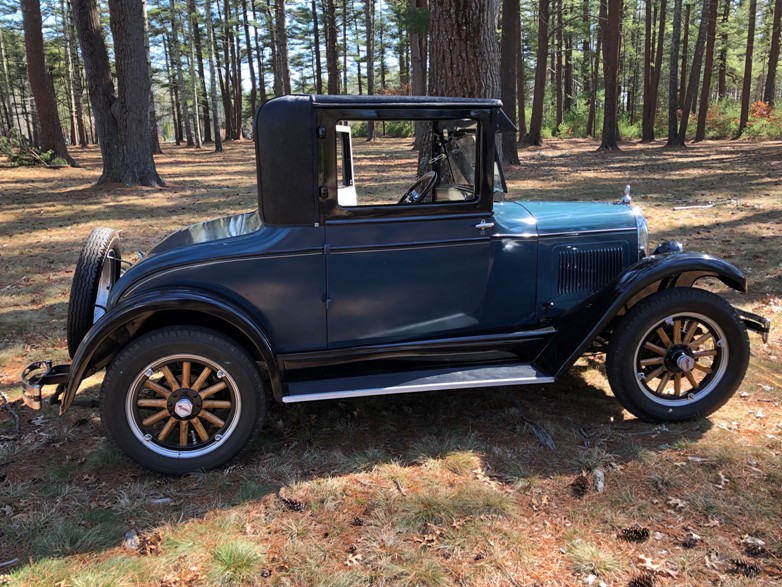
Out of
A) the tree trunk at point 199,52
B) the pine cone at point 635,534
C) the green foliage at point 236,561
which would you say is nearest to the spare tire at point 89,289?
the green foliage at point 236,561

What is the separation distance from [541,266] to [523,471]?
4.16 ft

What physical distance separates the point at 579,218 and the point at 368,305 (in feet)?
5.03

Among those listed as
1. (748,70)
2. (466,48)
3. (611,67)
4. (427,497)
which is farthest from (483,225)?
(748,70)

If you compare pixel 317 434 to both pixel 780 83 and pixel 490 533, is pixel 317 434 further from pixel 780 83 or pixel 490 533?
pixel 780 83

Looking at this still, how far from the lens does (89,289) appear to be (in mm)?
3654

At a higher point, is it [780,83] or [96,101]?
[780,83]

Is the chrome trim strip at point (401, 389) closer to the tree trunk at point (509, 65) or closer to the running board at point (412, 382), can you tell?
the running board at point (412, 382)

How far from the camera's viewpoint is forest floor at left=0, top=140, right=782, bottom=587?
8.22 feet

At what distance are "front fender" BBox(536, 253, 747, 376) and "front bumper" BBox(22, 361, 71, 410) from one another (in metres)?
2.89

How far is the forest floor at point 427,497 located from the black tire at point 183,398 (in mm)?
146

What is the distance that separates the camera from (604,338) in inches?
150

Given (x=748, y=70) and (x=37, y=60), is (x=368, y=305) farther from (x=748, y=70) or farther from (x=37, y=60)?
(x=748, y=70)

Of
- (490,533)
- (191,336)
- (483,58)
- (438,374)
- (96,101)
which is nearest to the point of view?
(490,533)

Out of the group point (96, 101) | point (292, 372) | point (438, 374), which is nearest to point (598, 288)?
point (438, 374)
